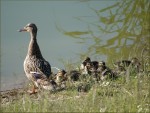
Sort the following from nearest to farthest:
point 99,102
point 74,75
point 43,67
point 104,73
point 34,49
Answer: point 99,102
point 43,67
point 104,73
point 74,75
point 34,49

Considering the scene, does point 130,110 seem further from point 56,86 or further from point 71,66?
point 71,66

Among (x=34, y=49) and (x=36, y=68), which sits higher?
(x=34, y=49)

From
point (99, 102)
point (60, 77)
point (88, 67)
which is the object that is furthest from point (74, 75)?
point (99, 102)

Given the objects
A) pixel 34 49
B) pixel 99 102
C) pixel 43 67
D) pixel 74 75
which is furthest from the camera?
pixel 34 49

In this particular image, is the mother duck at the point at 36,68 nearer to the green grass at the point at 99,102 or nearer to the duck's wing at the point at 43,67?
the duck's wing at the point at 43,67

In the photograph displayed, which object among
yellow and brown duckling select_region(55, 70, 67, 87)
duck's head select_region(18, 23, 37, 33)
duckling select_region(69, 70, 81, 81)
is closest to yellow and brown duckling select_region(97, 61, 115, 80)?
duckling select_region(69, 70, 81, 81)

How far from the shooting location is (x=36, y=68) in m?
10.2

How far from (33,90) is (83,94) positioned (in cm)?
124

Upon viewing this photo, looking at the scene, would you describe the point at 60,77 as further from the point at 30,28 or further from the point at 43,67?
the point at 30,28

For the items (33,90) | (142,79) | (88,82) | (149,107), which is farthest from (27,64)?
(149,107)

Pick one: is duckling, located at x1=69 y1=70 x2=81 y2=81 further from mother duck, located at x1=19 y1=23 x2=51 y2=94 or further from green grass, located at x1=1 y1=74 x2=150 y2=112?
green grass, located at x1=1 y1=74 x2=150 y2=112

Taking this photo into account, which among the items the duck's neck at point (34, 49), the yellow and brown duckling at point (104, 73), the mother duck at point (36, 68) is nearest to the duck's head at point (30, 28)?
the duck's neck at point (34, 49)

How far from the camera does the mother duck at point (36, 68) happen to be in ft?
32.6

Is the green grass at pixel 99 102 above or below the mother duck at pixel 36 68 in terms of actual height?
below
